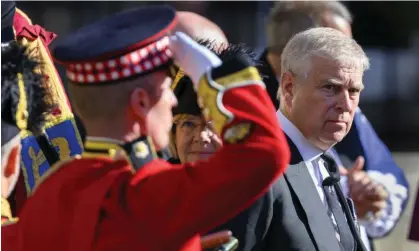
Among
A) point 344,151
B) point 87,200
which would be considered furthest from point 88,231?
point 344,151

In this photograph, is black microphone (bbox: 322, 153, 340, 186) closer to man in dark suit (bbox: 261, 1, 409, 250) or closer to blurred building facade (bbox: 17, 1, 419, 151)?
man in dark suit (bbox: 261, 1, 409, 250)

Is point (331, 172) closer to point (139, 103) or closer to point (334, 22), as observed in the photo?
point (139, 103)

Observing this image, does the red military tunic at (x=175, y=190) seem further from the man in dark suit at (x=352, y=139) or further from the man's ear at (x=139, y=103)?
the man in dark suit at (x=352, y=139)

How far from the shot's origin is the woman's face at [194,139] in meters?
3.71

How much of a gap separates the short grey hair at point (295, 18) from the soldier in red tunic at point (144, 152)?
8.21 feet

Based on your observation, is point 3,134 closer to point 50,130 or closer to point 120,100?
point 120,100

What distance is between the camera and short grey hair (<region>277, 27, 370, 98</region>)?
145 inches

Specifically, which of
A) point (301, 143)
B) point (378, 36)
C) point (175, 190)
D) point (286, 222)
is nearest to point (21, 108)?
point (175, 190)

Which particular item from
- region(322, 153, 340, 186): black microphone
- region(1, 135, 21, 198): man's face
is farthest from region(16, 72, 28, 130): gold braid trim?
region(322, 153, 340, 186): black microphone

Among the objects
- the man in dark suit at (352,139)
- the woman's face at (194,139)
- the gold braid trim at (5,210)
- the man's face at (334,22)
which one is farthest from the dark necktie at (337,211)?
the man's face at (334,22)

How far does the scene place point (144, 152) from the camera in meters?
2.69

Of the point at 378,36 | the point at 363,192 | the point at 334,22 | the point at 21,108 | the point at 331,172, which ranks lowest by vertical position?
the point at 378,36

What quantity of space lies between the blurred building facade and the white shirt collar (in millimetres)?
5351

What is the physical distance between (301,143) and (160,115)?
97cm
